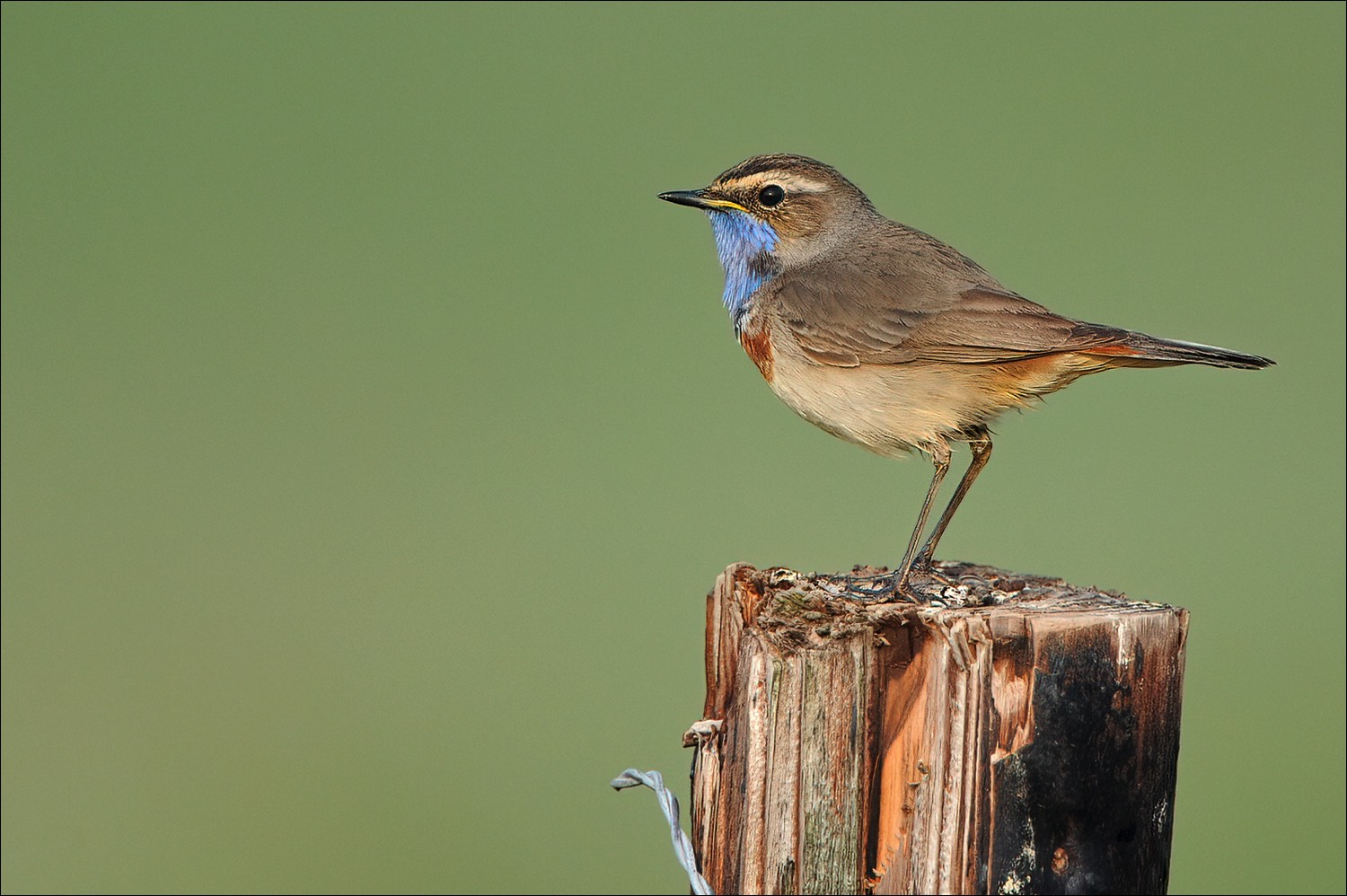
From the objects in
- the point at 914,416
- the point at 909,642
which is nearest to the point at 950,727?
the point at 909,642

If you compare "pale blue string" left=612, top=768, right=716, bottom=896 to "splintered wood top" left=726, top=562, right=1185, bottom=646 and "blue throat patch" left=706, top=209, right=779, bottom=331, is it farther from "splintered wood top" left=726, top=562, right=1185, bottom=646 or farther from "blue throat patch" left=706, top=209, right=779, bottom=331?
"blue throat patch" left=706, top=209, right=779, bottom=331

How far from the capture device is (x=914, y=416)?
20.4ft

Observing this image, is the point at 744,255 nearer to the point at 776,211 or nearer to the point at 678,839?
the point at 776,211

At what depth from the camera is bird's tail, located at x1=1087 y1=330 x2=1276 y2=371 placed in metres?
5.58

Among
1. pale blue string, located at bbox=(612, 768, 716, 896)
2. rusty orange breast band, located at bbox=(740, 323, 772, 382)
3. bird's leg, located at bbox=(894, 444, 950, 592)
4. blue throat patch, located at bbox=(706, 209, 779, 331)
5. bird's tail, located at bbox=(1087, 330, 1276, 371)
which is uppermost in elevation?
blue throat patch, located at bbox=(706, 209, 779, 331)

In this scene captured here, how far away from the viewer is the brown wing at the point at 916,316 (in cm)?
602

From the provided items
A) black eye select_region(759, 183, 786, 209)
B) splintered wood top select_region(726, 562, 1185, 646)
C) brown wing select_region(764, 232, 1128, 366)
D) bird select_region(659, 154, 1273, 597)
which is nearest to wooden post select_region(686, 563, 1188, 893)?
splintered wood top select_region(726, 562, 1185, 646)

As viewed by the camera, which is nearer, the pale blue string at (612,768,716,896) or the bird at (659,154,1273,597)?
the pale blue string at (612,768,716,896)

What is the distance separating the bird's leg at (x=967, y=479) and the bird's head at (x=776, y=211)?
47.2 inches

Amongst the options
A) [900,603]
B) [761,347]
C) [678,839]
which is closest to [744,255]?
[761,347]

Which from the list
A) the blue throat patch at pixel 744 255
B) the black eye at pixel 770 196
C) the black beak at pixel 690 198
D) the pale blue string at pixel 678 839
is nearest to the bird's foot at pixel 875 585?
the pale blue string at pixel 678 839

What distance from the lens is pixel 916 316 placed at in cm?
625

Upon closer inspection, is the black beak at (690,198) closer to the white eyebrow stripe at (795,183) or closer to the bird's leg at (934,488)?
the white eyebrow stripe at (795,183)

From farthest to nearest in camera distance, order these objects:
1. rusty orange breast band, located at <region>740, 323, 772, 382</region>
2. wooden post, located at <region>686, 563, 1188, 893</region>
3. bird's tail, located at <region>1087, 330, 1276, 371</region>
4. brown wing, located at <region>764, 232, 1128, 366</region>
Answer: rusty orange breast band, located at <region>740, 323, 772, 382</region> < brown wing, located at <region>764, 232, 1128, 366</region> < bird's tail, located at <region>1087, 330, 1276, 371</region> < wooden post, located at <region>686, 563, 1188, 893</region>
